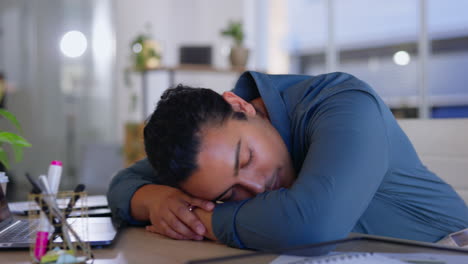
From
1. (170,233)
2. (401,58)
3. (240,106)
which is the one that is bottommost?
(170,233)

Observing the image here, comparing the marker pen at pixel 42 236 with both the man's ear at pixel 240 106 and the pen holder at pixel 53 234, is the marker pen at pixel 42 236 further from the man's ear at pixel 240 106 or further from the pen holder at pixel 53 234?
the man's ear at pixel 240 106

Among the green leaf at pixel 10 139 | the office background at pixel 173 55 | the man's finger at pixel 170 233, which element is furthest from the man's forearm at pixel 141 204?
the office background at pixel 173 55

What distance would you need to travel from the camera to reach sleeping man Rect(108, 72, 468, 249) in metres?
0.76

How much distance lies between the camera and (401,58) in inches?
160

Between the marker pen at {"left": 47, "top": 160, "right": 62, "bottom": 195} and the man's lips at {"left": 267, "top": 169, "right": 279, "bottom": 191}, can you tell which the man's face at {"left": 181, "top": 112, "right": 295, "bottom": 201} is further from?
the marker pen at {"left": 47, "top": 160, "right": 62, "bottom": 195}

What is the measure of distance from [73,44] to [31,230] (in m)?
4.49

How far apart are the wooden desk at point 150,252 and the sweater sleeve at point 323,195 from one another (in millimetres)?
38

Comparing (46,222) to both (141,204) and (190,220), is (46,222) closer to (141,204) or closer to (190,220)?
(190,220)

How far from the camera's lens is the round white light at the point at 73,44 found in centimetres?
508

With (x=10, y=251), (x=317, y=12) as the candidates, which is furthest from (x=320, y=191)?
(x=317, y=12)

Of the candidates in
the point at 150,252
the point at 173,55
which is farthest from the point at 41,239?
the point at 173,55

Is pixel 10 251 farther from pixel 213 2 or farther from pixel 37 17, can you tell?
pixel 213 2

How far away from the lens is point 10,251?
32.9 inches

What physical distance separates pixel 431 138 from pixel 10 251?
3.51 ft
